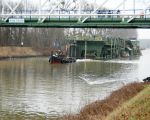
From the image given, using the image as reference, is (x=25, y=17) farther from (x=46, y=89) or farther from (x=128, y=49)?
(x=128, y=49)

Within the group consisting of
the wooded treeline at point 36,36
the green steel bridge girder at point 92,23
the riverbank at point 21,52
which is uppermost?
the green steel bridge girder at point 92,23

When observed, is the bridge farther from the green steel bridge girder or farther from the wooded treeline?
the wooded treeline

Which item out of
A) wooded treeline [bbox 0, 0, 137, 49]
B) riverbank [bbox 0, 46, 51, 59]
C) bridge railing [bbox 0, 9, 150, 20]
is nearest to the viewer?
bridge railing [bbox 0, 9, 150, 20]

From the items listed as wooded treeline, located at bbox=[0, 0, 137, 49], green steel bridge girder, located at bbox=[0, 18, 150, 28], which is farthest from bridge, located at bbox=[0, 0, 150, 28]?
wooded treeline, located at bbox=[0, 0, 137, 49]

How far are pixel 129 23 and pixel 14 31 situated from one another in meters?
71.6

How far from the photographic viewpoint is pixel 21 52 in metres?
101

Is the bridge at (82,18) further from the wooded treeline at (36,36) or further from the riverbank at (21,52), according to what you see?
the wooded treeline at (36,36)

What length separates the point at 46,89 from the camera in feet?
105

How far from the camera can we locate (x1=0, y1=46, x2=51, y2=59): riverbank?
299ft

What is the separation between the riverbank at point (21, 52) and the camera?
91.2 metres

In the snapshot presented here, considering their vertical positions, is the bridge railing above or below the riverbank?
above

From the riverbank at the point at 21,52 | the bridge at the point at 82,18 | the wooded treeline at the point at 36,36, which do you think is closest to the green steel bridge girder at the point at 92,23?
the bridge at the point at 82,18

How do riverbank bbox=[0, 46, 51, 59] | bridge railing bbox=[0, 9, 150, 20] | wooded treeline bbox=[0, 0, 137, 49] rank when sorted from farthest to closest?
wooded treeline bbox=[0, 0, 137, 49], riverbank bbox=[0, 46, 51, 59], bridge railing bbox=[0, 9, 150, 20]

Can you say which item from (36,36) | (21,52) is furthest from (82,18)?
(36,36)
